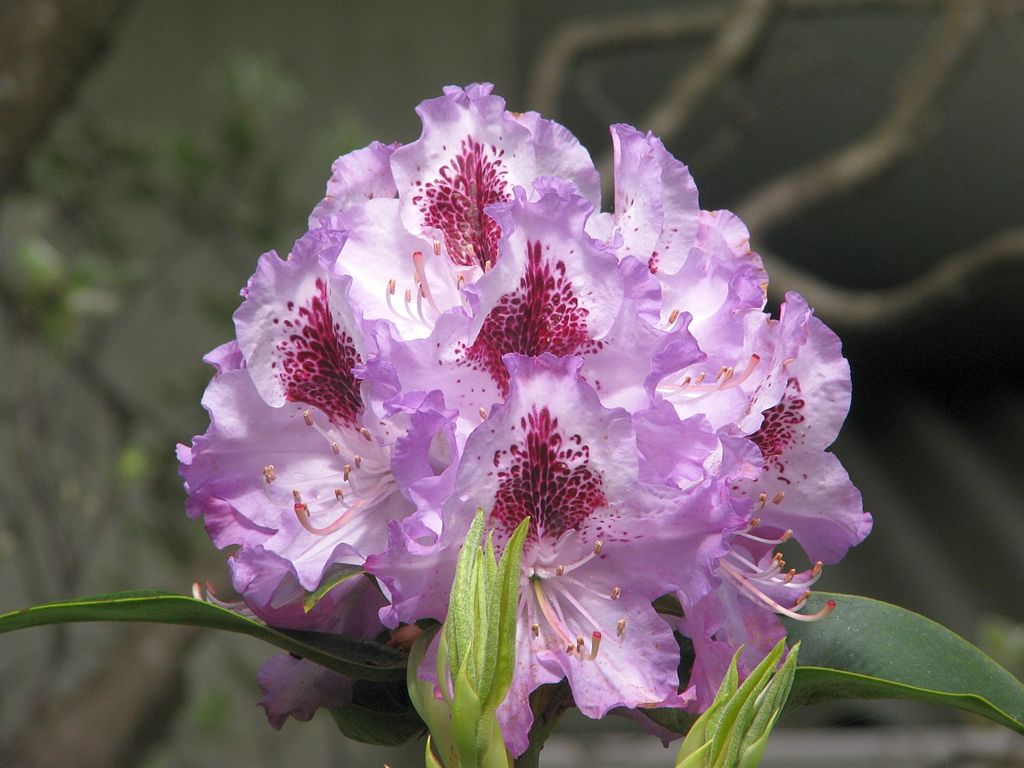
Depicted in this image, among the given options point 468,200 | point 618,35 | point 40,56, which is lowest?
point 468,200

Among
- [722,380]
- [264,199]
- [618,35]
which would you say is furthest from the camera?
[264,199]

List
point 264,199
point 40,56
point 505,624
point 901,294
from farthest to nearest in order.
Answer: point 264,199 → point 901,294 → point 40,56 → point 505,624

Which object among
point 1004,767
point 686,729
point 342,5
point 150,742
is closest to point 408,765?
point 150,742

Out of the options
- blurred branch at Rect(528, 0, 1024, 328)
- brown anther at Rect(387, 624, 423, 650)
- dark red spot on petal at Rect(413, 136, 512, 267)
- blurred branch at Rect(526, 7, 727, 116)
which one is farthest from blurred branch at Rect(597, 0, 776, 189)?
brown anther at Rect(387, 624, 423, 650)

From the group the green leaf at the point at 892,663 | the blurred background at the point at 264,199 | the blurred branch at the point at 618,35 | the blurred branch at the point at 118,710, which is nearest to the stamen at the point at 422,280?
the green leaf at the point at 892,663

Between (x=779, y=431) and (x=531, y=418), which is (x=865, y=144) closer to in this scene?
(x=779, y=431)

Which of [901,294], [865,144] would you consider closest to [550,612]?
[901,294]
